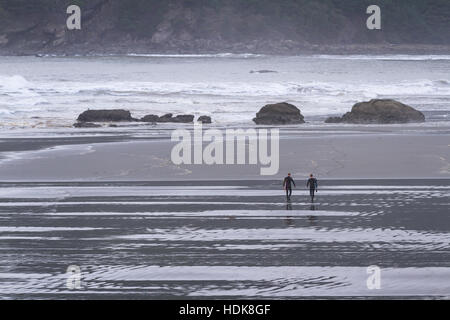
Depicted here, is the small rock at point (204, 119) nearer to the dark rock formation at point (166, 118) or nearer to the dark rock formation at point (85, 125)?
the dark rock formation at point (166, 118)

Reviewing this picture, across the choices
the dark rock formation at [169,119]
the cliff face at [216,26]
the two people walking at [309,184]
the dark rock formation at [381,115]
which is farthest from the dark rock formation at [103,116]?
the cliff face at [216,26]

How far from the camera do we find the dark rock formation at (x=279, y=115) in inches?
1337

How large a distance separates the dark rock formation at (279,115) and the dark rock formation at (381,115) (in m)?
1.22

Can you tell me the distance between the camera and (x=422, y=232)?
45.9 ft

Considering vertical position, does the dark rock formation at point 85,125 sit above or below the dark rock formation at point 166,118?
below

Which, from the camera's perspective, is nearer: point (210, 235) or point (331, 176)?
point (210, 235)

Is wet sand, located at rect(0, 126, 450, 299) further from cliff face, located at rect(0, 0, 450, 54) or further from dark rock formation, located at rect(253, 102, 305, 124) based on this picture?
cliff face, located at rect(0, 0, 450, 54)

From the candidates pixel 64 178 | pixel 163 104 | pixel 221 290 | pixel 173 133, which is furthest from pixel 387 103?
pixel 221 290

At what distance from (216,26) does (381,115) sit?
5929 inches

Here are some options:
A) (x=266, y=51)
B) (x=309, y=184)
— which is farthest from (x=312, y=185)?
(x=266, y=51)

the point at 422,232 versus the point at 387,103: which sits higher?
the point at 387,103

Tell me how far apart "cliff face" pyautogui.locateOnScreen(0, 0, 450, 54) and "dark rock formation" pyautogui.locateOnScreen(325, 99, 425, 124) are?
13378 cm
